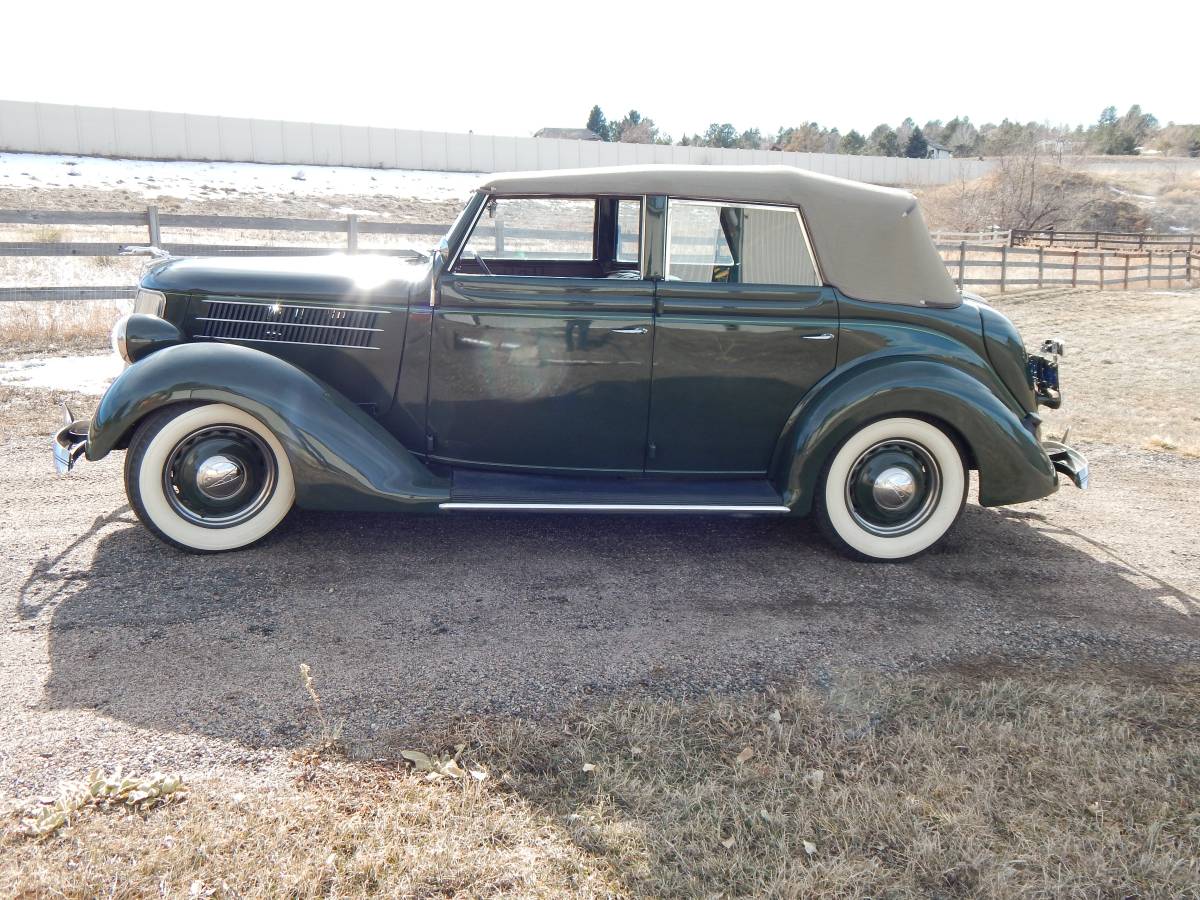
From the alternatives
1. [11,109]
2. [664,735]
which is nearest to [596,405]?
[664,735]

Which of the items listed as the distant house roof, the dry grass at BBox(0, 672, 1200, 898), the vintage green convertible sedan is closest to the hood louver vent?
the vintage green convertible sedan

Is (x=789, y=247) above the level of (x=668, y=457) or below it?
above

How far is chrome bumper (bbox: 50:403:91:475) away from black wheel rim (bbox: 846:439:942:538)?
3.84m

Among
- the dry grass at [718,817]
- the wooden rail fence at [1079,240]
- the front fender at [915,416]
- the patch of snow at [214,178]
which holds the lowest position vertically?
the dry grass at [718,817]

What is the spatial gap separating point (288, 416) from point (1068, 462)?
4.14 meters

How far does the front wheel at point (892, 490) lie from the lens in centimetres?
455

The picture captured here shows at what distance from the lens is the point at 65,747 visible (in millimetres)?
2809

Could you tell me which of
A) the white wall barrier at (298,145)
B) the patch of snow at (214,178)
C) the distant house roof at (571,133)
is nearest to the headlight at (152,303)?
the patch of snow at (214,178)

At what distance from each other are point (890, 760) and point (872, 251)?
8.85ft

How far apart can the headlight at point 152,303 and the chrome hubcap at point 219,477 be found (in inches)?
37.2

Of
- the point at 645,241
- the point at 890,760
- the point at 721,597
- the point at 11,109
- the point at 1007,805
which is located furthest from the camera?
the point at 11,109

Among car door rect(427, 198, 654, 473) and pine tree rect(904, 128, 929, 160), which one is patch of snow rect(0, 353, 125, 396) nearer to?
car door rect(427, 198, 654, 473)

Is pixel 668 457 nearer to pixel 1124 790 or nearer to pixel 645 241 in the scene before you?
pixel 645 241

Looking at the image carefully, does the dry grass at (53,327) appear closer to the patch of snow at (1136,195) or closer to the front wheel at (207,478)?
the front wheel at (207,478)
